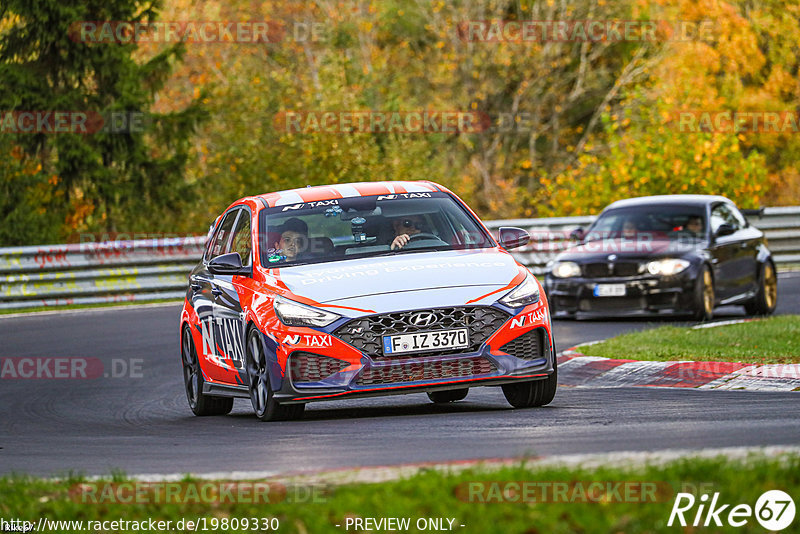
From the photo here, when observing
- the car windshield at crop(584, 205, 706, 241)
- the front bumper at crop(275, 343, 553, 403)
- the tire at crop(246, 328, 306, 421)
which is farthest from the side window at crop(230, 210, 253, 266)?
the car windshield at crop(584, 205, 706, 241)

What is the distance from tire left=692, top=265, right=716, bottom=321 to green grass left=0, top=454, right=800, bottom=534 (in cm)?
1259

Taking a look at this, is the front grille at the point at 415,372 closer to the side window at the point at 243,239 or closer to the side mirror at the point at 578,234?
the side window at the point at 243,239

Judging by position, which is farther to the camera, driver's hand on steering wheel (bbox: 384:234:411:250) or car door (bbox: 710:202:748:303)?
car door (bbox: 710:202:748:303)

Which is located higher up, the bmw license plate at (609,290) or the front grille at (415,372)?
the front grille at (415,372)

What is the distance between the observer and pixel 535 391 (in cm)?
1045

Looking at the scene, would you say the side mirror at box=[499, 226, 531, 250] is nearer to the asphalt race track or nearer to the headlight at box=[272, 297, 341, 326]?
the asphalt race track

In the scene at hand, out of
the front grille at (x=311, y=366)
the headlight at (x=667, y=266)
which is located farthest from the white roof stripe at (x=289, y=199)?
the headlight at (x=667, y=266)

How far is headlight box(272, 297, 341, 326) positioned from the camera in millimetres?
9781

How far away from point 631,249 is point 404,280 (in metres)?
9.88

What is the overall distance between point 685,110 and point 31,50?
1512cm

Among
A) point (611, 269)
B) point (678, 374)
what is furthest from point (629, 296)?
point (678, 374)

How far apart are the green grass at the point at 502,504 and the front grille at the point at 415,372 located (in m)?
3.18

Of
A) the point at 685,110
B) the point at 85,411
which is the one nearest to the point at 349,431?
the point at 85,411

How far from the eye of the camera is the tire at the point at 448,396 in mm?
11719
